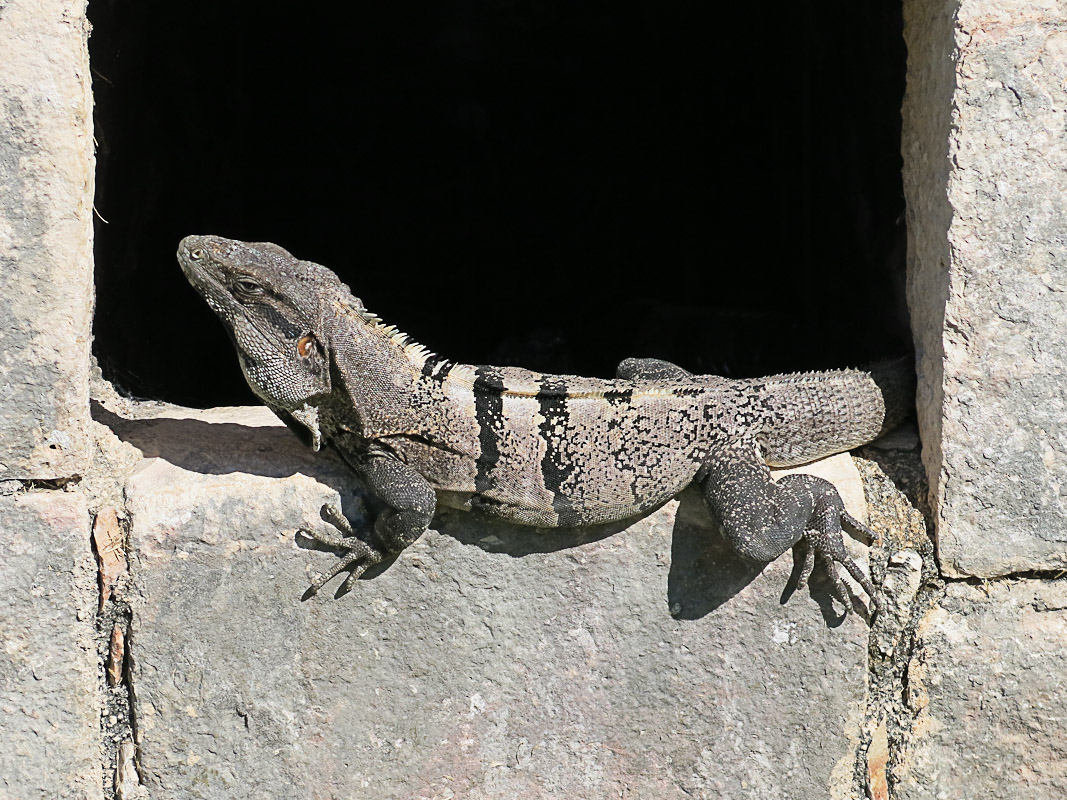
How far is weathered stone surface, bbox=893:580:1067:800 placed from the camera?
10.7 feet

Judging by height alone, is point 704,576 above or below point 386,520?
below

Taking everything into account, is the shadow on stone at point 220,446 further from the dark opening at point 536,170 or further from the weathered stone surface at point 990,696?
the weathered stone surface at point 990,696

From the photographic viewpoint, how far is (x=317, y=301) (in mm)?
3223

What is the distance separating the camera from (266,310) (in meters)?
3.20

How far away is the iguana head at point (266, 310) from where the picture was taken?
3.18m

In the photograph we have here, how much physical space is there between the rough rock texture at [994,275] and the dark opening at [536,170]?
1.83 meters

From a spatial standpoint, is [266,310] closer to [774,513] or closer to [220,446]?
[220,446]

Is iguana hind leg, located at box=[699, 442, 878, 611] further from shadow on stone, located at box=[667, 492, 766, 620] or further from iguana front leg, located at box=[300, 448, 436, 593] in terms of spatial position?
iguana front leg, located at box=[300, 448, 436, 593]

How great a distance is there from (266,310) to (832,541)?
1.99 meters

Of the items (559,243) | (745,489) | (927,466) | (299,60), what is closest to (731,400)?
(745,489)

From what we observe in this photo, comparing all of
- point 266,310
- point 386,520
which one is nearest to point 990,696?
point 386,520

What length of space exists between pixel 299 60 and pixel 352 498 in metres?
4.19

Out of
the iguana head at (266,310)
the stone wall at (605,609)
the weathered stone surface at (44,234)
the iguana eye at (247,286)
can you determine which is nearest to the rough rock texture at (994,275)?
the stone wall at (605,609)

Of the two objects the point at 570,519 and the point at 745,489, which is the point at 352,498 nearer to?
the point at 570,519
